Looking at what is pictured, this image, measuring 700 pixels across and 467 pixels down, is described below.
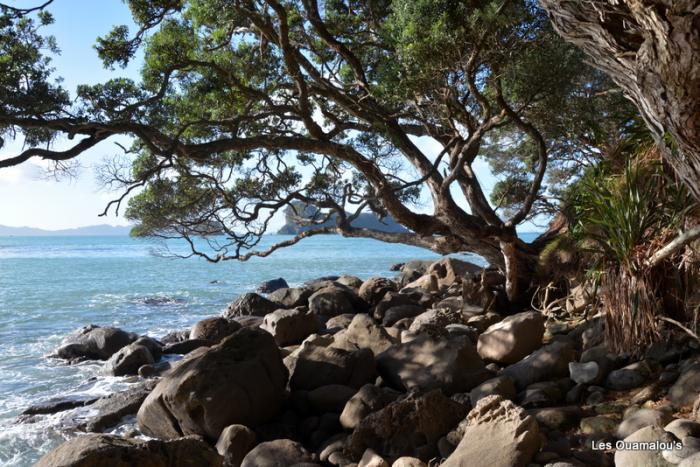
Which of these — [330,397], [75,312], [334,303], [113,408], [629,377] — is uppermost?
[629,377]

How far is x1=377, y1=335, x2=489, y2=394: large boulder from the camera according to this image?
6.06 metres

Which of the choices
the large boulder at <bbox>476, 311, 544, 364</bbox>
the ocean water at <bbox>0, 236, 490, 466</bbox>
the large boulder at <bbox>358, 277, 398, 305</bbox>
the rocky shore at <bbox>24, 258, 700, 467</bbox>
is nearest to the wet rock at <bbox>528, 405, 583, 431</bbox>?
the rocky shore at <bbox>24, 258, 700, 467</bbox>

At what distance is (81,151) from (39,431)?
3432 mm

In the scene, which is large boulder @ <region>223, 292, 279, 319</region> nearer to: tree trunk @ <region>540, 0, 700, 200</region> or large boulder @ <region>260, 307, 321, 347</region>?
large boulder @ <region>260, 307, 321, 347</region>

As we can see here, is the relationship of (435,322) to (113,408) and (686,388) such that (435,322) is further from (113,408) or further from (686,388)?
(113,408)

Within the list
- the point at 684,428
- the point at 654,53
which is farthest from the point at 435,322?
the point at 654,53

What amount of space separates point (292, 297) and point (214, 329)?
2954 mm

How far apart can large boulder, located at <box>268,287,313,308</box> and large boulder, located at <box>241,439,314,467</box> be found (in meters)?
8.49

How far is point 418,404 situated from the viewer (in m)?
5.14

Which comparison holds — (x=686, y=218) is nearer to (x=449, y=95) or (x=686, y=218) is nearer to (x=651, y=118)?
(x=651, y=118)

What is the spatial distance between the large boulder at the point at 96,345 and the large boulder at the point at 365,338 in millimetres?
5501

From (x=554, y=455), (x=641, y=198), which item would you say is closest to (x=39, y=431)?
(x=554, y=455)

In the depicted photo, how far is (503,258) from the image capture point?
9734mm

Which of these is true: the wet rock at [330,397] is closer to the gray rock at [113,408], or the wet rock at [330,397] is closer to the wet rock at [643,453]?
the gray rock at [113,408]
